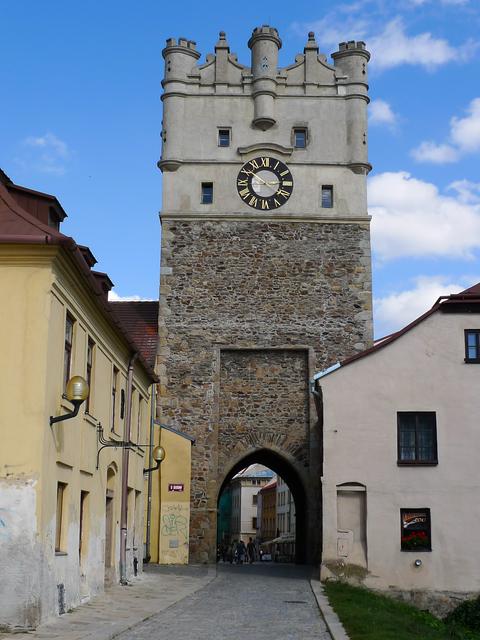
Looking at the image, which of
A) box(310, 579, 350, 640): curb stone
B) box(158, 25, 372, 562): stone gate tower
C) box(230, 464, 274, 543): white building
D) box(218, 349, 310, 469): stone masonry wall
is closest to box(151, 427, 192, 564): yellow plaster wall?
box(158, 25, 372, 562): stone gate tower

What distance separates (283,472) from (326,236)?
9.87 metres

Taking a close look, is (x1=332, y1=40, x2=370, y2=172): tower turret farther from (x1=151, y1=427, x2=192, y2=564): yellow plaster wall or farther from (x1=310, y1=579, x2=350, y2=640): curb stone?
(x1=310, y1=579, x2=350, y2=640): curb stone

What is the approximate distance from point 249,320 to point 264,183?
4.76 m

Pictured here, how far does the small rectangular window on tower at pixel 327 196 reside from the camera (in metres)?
31.4

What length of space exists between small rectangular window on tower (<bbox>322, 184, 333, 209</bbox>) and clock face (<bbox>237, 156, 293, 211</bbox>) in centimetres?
114

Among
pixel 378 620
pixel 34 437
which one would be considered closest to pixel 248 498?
pixel 378 620

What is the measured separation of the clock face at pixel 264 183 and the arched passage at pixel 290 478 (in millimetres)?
8175

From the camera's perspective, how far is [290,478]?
34.8 meters

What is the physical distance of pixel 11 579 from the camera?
11336mm

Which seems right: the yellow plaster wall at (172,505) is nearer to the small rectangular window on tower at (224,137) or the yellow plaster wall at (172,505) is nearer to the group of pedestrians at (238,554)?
the small rectangular window on tower at (224,137)

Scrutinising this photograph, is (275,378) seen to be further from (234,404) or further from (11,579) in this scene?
(11,579)

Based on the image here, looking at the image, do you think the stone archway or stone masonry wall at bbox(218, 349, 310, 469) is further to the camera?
stone masonry wall at bbox(218, 349, 310, 469)

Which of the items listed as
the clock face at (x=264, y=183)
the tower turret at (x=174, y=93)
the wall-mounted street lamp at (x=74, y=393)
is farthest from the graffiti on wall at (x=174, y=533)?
the wall-mounted street lamp at (x=74, y=393)

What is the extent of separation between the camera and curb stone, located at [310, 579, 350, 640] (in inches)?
457
